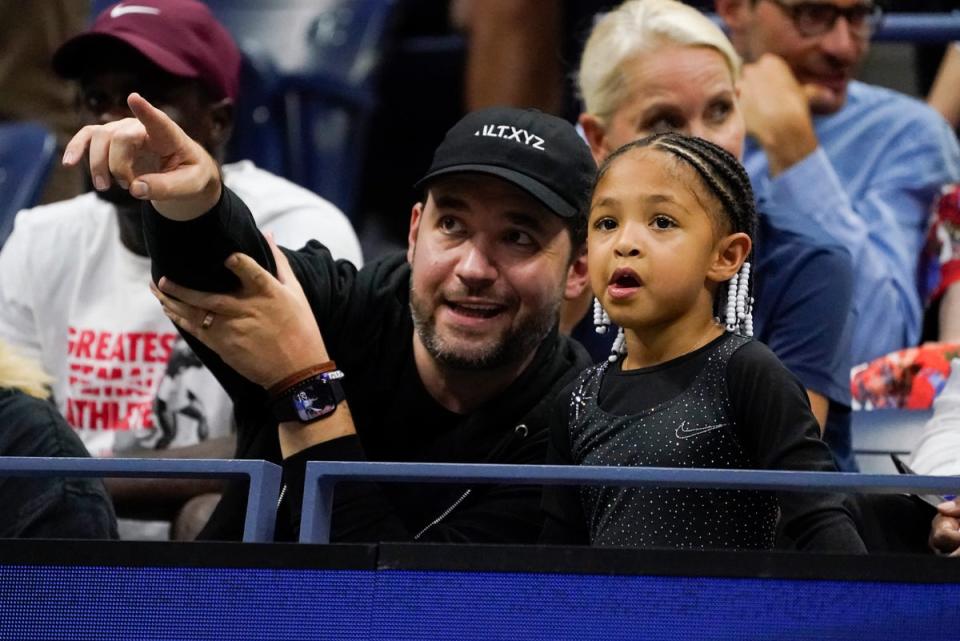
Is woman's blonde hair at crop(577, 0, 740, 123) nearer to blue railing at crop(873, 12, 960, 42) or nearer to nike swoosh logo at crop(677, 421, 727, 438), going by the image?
nike swoosh logo at crop(677, 421, 727, 438)

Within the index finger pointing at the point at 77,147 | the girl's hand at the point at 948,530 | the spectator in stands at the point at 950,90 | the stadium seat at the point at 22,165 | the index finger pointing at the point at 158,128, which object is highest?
the spectator in stands at the point at 950,90

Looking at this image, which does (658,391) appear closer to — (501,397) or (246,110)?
(501,397)

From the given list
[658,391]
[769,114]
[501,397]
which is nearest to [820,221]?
[769,114]

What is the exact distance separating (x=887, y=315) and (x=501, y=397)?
1.29 meters

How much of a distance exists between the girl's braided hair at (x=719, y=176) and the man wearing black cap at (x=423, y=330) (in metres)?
0.28

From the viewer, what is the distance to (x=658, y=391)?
2.05 m

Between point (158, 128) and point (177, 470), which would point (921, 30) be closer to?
point (158, 128)

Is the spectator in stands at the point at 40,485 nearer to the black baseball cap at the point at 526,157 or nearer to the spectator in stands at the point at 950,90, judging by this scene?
the black baseball cap at the point at 526,157

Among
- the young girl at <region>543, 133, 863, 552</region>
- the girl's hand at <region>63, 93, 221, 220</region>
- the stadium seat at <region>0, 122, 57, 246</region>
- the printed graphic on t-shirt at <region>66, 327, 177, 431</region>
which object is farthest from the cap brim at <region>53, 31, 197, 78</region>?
the young girl at <region>543, 133, 863, 552</region>

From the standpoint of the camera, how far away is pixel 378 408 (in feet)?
8.30

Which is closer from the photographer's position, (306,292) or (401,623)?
(401,623)

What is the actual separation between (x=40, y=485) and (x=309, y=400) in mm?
395

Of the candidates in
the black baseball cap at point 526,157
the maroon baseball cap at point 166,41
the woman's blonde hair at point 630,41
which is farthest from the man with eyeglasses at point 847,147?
the maroon baseball cap at point 166,41

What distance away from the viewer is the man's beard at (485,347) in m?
2.44
